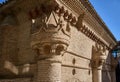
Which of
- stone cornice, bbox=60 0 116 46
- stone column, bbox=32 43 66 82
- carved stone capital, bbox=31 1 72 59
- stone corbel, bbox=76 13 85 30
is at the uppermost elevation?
stone cornice, bbox=60 0 116 46

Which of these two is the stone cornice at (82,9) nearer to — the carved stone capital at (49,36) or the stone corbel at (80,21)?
the stone corbel at (80,21)

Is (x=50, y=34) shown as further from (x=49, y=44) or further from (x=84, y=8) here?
(x=84, y=8)

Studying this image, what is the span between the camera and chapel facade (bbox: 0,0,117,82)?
4.97m

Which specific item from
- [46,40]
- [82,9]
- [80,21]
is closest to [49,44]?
[46,40]

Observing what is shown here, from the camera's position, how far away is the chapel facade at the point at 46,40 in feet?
16.3

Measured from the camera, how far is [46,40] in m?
4.89

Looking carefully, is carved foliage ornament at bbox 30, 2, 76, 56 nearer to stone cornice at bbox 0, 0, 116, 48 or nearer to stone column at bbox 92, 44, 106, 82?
stone cornice at bbox 0, 0, 116, 48

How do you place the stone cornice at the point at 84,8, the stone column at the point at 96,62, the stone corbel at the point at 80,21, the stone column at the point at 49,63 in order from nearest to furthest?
the stone column at the point at 49,63, the stone cornice at the point at 84,8, the stone corbel at the point at 80,21, the stone column at the point at 96,62

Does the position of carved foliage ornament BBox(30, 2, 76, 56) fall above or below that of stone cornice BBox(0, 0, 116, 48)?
below

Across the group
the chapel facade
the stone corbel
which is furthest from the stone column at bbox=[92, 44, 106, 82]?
the stone corbel

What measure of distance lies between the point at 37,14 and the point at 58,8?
28.1 inches

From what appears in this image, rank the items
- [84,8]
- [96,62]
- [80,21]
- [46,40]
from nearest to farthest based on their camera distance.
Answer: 1. [46,40]
2. [80,21]
3. [84,8]
4. [96,62]

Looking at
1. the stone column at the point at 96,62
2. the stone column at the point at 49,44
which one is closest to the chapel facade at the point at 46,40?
the stone column at the point at 49,44

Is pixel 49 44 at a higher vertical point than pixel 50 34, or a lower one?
lower
